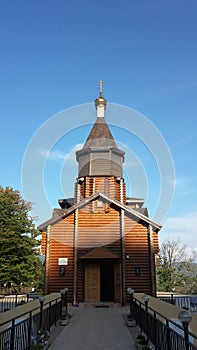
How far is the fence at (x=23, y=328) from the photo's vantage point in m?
4.89

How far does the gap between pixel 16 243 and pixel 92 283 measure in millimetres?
12242

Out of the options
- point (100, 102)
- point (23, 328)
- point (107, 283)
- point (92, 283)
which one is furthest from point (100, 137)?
point (23, 328)

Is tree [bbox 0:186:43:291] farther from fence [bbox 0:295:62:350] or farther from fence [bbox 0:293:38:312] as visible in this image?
fence [bbox 0:295:62:350]

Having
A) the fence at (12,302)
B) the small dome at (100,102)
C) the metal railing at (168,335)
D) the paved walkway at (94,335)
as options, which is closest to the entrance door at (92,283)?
the fence at (12,302)

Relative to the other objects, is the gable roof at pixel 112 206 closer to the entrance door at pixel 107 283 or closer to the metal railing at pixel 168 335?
the entrance door at pixel 107 283

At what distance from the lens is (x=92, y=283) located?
53.6 ft

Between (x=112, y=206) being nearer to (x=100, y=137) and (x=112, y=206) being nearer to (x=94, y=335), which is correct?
(x=100, y=137)

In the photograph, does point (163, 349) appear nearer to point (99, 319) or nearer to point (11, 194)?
point (99, 319)

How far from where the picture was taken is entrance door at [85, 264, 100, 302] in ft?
52.9

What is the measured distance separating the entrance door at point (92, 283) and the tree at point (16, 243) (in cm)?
1138

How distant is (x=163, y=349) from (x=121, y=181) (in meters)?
15.6

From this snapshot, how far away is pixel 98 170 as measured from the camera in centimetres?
2031

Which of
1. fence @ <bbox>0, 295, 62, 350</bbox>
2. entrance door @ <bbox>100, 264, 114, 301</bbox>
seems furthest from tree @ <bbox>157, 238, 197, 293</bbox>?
fence @ <bbox>0, 295, 62, 350</bbox>

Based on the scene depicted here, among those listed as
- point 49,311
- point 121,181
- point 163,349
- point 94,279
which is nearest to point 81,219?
point 94,279
